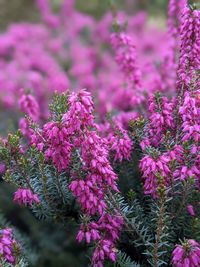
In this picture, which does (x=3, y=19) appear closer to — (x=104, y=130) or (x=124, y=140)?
(x=104, y=130)

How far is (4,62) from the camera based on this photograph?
830 centimetres

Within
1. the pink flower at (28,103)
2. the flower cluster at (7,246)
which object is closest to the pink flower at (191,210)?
the flower cluster at (7,246)

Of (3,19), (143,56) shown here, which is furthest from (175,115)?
(3,19)

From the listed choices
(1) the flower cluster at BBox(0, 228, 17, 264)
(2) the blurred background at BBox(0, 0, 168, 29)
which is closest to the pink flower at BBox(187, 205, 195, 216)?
(1) the flower cluster at BBox(0, 228, 17, 264)

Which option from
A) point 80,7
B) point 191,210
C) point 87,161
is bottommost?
point 191,210

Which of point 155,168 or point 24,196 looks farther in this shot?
point 24,196

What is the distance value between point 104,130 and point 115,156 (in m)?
0.64

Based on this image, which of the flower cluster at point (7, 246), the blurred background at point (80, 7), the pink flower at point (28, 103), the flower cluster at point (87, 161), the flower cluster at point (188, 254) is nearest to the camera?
the flower cluster at point (188, 254)

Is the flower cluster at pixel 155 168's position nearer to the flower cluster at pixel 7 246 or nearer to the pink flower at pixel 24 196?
the pink flower at pixel 24 196

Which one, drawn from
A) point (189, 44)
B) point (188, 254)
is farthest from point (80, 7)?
point (188, 254)

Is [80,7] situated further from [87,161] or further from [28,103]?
[87,161]

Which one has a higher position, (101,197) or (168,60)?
(168,60)

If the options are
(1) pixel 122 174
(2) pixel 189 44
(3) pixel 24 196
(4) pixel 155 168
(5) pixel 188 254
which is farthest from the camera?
(1) pixel 122 174

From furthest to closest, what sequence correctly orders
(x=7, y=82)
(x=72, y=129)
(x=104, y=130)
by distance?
(x=7, y=82) → (x=104, y=130) → (x=72, y=129)
